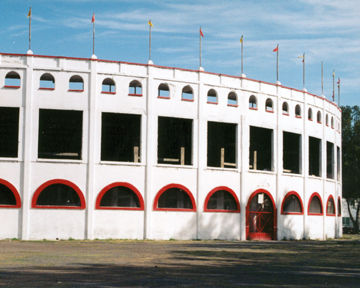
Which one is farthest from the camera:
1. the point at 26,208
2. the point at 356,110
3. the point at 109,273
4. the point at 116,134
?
the point at 356,110

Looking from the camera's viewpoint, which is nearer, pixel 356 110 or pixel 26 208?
pixel 26 208

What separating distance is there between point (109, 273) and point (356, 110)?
74.3m

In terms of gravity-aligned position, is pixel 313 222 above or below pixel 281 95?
below

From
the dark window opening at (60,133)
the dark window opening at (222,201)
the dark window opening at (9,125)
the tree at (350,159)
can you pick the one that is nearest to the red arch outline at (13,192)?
the dark window opening at (9,125)

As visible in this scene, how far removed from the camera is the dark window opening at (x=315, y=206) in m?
58.8

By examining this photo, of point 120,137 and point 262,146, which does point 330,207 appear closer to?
point 262,146

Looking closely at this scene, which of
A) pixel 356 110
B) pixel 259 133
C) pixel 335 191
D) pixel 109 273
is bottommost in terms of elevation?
pixel 109 273

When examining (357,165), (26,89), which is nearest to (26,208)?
(26,89)

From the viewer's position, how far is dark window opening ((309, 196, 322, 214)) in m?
58.8

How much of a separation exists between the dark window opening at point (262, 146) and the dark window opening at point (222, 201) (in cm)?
402

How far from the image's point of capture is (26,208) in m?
45.1

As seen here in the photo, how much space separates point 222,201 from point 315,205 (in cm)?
1188

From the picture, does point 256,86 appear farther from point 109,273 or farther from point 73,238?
point 109,273

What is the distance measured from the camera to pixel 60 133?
49.9 meters
